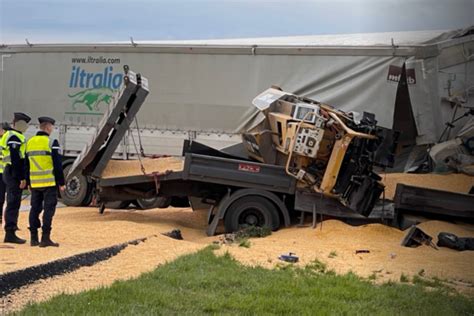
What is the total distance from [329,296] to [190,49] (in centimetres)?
1024

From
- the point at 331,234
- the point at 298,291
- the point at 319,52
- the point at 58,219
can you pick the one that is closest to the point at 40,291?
the point at 298,291

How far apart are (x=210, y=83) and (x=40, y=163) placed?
23.4 feet

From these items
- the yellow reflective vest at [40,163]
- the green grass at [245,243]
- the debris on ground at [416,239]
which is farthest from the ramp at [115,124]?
the debris on ground at [416,239]

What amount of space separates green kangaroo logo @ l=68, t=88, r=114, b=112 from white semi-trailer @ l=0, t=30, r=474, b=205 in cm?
2

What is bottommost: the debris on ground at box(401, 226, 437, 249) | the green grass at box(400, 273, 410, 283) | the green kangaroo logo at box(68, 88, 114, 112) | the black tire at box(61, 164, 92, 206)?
the black tire at box(61, 164, 92, 206)

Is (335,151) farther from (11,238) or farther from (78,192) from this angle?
(78,192)

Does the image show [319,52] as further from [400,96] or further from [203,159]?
[203,159]

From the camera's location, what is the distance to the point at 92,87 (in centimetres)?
1662

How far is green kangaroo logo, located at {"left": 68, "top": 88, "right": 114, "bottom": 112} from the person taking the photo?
16.4 m

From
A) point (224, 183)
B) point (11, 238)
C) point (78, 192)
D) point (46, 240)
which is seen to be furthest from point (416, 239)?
point (78, 192)

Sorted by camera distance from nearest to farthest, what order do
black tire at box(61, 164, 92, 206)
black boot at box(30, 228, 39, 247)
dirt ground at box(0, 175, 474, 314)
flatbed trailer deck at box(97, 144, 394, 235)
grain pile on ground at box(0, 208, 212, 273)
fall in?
dirt ground at box(0, 175, 474, 314) → grain pile on ground at box(0, 208, 212, 273) → black boot at box(30, 228, 39, 247) → flatbed trailer deck at box(97, 144, 394, 235) → black tire at box(61, 164, 92, 206)

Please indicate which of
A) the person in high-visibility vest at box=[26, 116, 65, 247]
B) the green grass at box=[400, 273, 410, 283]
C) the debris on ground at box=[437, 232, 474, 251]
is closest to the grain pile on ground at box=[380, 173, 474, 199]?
the debris on ground at box=[437, 232, 474, 251]

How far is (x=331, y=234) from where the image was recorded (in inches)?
422

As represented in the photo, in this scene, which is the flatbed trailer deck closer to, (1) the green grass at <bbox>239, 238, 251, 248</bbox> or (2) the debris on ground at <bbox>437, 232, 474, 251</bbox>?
(1) the green grass at <bbox>239, 238, 251, 248</bbox>
